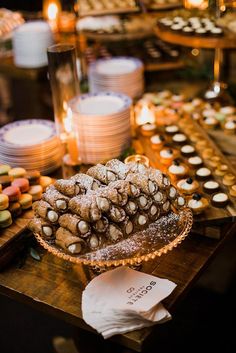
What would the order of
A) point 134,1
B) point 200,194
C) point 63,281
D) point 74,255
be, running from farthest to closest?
point 134,1
point 200,194
point 63,281
point 74,255

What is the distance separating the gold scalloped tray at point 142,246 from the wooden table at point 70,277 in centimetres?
22

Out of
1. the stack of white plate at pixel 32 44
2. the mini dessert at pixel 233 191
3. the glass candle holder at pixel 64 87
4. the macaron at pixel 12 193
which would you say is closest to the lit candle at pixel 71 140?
the glass candle holder at pixel 64 87

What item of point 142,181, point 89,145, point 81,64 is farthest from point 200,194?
point 81,64

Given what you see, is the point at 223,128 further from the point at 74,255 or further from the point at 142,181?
the point at 74,255

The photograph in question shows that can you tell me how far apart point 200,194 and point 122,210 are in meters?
0.55

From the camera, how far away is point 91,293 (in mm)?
1866

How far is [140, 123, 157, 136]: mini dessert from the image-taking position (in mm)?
2754

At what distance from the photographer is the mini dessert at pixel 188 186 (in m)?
2.25

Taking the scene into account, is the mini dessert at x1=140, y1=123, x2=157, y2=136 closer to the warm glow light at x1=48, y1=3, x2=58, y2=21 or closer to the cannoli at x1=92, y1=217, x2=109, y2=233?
the cannoli at x1=92, y1=217, x2=109, y2=233

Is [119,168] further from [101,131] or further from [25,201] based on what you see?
[101,131]

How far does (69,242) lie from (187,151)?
39.2 inches

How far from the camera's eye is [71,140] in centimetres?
262

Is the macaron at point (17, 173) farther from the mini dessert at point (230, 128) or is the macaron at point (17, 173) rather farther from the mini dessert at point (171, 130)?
the mini dessert at point (230, 128)

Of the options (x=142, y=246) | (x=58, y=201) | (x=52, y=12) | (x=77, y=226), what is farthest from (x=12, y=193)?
(x=52, y=12)
